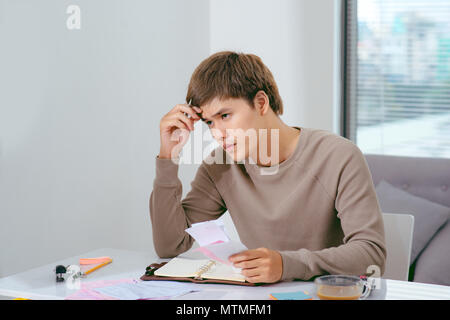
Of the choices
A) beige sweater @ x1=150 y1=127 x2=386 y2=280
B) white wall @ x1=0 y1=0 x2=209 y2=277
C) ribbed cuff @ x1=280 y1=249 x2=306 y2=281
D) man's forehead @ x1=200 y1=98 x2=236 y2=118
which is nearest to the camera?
ribbed cuff @ x1=280 y1=249 x2=306 y2=281

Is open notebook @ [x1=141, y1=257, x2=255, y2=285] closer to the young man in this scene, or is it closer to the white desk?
the white desk

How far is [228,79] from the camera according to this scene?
60.4 inches

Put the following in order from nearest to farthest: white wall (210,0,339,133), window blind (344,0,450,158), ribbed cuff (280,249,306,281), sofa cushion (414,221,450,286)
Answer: ribbed cuff (280,249,306,281), sofa cushion (414,221,450,286), window blind (344,0,450,158), white wall (210,0,339,133)

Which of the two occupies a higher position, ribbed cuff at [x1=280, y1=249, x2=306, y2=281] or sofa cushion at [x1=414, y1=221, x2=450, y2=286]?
ribbed cuff at [x1=280, y1=249, x2=306, y2=281]

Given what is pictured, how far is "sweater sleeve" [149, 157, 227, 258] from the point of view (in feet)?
5.08

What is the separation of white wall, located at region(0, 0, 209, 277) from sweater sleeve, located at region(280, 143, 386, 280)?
3.96 ft

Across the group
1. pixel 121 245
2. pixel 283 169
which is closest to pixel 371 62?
pixel 121 245

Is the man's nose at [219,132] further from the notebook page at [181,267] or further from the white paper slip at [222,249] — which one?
the white paper slip at [222,249]

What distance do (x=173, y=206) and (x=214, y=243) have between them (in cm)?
47

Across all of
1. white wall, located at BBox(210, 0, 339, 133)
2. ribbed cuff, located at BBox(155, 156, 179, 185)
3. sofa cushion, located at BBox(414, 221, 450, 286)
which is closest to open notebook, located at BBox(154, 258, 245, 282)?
ribbed cuff, located at BBox(155, 156, 179, 185)

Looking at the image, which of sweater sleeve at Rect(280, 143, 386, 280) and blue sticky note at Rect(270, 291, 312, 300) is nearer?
blue sticky note at Rect(270, 291, 312, 300)

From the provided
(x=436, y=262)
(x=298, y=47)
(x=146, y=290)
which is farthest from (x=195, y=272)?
(x=298, y=47)

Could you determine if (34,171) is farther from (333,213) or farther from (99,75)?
(333,213)

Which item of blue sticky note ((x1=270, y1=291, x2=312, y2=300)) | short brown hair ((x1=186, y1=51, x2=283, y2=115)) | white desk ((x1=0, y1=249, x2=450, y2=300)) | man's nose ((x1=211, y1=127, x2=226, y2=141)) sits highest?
short brown hair ((x1=186, y1=51, x2=283, y2=115))
